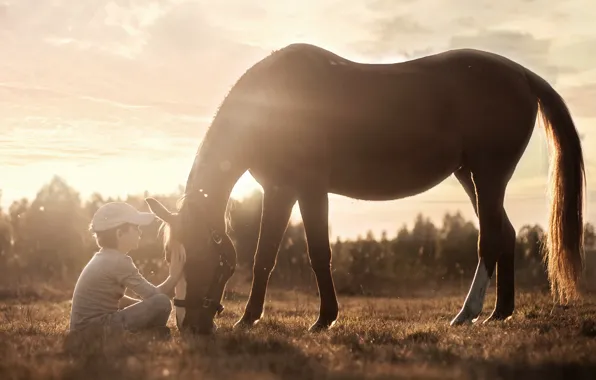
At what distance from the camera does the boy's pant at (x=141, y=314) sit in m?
6.21

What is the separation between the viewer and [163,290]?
20.6 ft

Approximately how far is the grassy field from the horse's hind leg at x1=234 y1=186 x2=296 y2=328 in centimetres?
58

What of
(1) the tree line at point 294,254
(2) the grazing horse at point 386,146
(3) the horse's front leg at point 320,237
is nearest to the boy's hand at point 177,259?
(2) the grazing horse at point 386,146

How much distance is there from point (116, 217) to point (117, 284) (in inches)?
25.4

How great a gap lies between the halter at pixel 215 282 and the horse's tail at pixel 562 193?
461 cm

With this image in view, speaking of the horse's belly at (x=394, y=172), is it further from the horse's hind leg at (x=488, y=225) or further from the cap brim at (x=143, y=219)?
the cap brim at (x=143, y=219)

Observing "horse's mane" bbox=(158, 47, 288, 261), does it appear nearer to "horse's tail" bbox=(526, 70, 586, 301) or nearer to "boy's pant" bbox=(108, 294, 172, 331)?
"boy's pant" bbox=(108, 294, 172, 331)

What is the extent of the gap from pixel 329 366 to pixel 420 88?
16.9ft

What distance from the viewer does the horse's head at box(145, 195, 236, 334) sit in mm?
6305

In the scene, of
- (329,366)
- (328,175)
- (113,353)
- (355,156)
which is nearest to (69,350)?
(113,353)

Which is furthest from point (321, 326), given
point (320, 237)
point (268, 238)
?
point (268, 238)

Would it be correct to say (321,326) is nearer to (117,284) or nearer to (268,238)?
(268,238)

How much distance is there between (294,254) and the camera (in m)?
22.9

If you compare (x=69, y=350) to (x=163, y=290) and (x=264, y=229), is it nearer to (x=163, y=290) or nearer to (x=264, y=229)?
(x=163, y=290)
